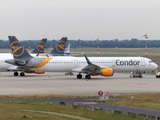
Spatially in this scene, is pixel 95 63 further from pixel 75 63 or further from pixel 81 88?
pixel 81 88

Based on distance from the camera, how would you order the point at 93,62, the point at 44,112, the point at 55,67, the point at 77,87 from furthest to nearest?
the point at 93,62, the point at 55,67, the point at 77,87, the point at 44,112

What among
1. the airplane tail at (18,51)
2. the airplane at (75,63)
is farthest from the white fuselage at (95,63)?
the airplane tail at (18,51)

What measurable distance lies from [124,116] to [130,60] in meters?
43.3

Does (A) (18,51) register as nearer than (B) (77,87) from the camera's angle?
No

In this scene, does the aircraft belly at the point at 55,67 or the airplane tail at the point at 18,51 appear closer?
the aircraft belly at the point at 55,67

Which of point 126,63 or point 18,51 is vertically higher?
point 18,51

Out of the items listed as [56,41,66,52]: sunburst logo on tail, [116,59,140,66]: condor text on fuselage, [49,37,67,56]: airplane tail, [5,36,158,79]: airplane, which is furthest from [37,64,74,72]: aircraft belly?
[56,41,66,52]: sunburst logo on tail

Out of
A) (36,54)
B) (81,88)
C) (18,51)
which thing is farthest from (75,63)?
(81,88)

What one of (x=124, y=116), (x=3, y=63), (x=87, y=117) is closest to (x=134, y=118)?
(x=124, y=116)

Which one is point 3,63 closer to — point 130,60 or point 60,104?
point 130,60

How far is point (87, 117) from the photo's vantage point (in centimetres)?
2634

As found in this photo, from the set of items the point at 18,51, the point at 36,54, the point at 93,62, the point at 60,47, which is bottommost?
→ the point at 93,62

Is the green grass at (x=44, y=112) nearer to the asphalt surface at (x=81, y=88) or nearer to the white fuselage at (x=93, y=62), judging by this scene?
the asphalt surface at (x=81, y=88)

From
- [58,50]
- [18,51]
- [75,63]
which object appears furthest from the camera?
[58,50]
